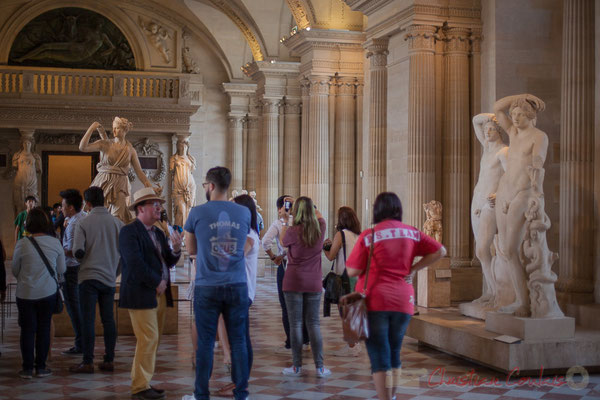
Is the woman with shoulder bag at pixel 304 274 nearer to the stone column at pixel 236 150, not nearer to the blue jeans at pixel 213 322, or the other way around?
the blue jeans at pixel 213 322

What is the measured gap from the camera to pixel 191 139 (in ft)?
100

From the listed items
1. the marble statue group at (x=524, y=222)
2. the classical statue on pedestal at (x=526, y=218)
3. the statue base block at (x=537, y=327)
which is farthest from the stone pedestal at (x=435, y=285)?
the statue base block at (x=537, y=327)

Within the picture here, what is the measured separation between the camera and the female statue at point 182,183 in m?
25.6

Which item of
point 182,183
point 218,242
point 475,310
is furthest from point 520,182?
point 182,183

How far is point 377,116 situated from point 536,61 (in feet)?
12.2

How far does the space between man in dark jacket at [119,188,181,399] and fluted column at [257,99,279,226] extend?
19.2m

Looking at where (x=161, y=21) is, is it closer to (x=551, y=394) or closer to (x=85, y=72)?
(x=85, y=72)

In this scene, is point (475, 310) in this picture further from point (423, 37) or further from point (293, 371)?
point (423, 37)

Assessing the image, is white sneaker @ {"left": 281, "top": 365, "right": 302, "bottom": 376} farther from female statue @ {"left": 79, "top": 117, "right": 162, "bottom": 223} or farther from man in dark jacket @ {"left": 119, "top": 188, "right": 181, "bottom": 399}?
female statue @ {"left": 79, "top": 117, "right": 162, "bottom": 223}

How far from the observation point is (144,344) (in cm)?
671

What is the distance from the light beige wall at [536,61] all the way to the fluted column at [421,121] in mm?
1143

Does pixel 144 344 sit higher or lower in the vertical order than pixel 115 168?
lower

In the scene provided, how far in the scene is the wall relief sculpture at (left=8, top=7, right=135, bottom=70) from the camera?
1081 inches

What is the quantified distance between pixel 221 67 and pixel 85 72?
591cm
